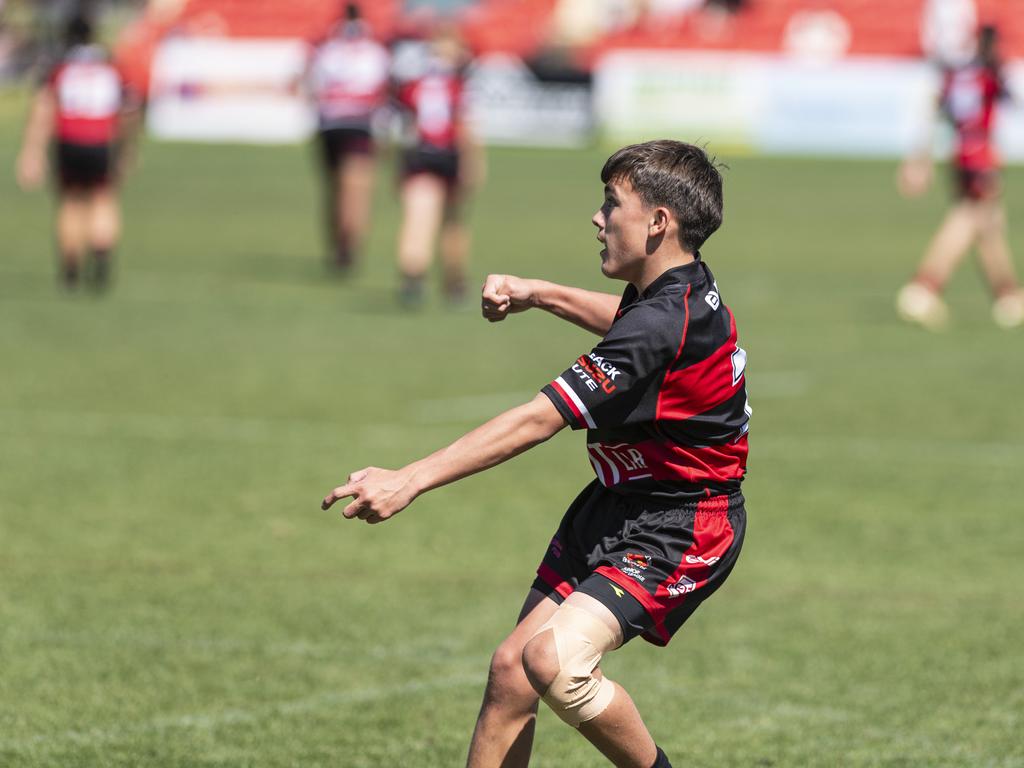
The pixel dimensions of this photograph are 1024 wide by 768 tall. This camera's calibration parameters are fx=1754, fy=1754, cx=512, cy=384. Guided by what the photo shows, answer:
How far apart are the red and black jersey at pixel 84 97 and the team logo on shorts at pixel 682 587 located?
12889mm

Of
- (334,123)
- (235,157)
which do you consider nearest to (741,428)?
(334,123)

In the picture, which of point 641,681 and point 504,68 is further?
point 504,68

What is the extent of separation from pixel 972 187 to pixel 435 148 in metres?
4.91

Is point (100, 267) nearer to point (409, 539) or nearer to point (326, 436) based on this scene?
point (326, 436)

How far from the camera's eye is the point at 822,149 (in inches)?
1296

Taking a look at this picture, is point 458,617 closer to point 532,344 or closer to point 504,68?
point 532,344

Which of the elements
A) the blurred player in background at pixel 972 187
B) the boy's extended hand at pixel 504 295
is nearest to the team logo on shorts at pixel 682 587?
the boy's extended hand at pixel 504 295

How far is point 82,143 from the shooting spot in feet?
53.4

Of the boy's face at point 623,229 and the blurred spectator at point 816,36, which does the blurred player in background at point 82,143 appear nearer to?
the boy's face at point 623,229

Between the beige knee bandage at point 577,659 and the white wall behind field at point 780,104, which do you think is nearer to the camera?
the beige knee bandage at point 577,659

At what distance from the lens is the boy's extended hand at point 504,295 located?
471cm

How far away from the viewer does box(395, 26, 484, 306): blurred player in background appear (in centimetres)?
1641

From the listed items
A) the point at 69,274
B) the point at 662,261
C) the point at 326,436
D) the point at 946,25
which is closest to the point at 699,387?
the point at 662,261

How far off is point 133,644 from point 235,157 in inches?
1029
